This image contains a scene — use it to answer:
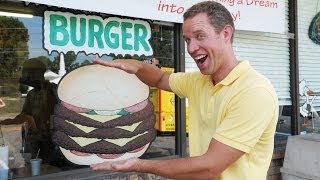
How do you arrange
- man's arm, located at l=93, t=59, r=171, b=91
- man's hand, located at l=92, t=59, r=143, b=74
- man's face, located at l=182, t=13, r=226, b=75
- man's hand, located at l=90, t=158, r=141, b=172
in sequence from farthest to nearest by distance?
1. man's arm, located at l=93, t=59, r=171, b=91
2. man's hand, located at l=92, t=59, r=143, b=74
3. man's face, located at l=182, t=13, r=226, b=75
4. man's hand, located at l=90, t=158, r=141, b=172

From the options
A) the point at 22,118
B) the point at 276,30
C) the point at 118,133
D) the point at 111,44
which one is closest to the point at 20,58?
the point at 22,118

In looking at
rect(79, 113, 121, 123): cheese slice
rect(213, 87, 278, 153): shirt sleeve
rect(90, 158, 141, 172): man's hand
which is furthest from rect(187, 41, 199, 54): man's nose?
rect(79, 113, 121, 123): cheese slice

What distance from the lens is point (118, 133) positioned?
13.1 feet

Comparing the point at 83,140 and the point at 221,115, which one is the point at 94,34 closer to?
the point at 83,140

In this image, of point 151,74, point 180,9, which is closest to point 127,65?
point 151,74

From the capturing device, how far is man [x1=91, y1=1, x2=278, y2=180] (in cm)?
175

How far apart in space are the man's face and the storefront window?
2.05m

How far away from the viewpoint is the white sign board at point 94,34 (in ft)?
11.9

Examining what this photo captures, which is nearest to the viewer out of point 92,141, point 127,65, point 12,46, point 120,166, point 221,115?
point 120,166

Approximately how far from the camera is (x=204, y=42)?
1.88m

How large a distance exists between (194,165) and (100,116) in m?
2.28

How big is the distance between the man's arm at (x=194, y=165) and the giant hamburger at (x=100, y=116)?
6.92ft

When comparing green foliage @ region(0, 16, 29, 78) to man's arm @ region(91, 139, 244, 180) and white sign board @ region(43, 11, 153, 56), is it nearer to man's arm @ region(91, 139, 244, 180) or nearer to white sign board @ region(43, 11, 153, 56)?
white sign board @ region(43, 11, 153, 56)

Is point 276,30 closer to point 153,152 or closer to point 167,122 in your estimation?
point 167,122
